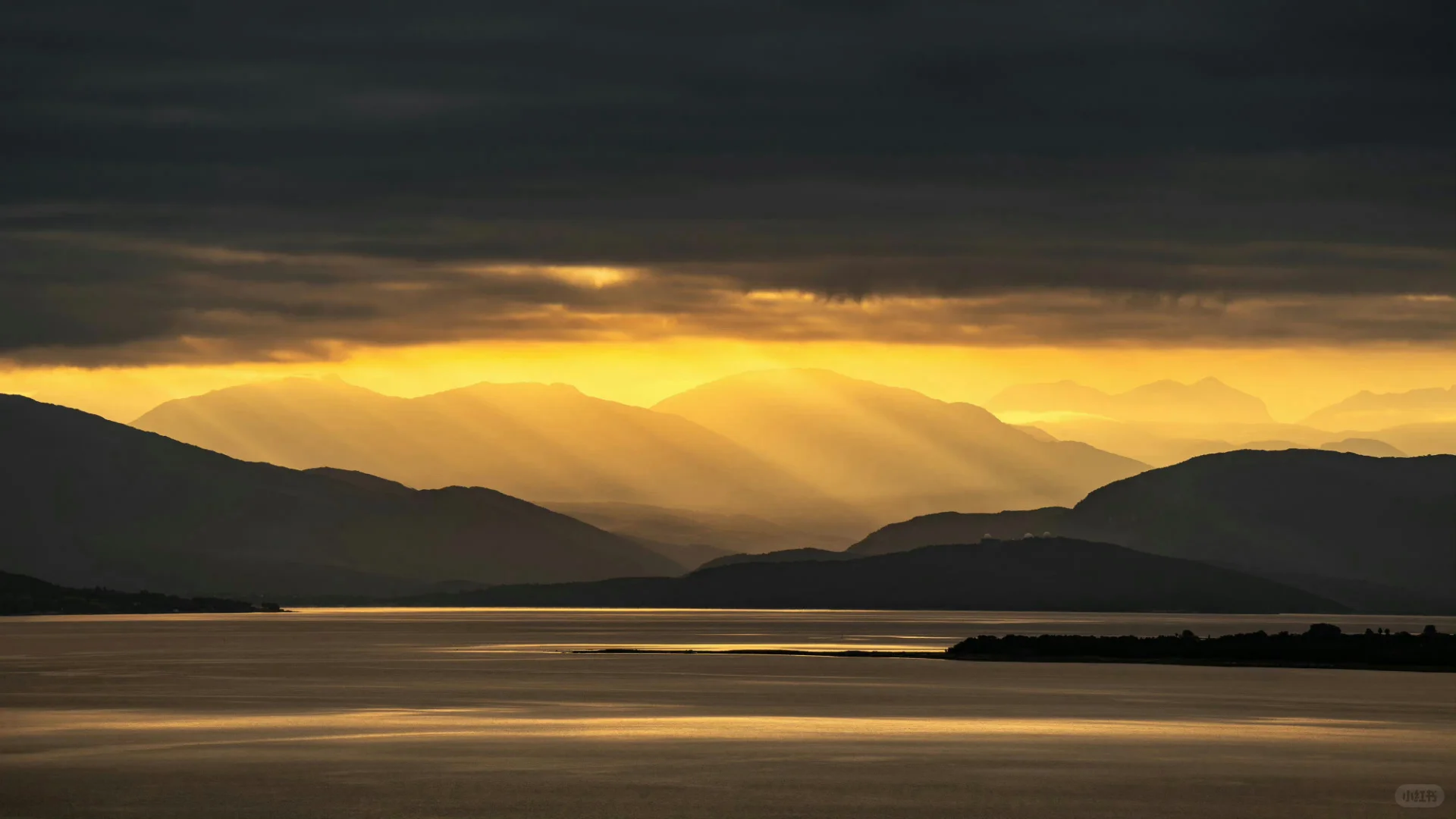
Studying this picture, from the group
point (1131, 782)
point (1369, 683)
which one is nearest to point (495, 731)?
point (1131, 782)

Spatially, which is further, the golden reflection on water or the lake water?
the golden reflection on water

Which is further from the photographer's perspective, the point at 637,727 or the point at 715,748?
the point at 637,727

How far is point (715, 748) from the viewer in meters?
96.0

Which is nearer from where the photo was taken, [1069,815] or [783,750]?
[1069,815]

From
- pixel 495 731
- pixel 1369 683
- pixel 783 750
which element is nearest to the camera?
pixel 783 750

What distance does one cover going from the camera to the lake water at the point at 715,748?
2923 inches

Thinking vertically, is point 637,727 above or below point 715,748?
above

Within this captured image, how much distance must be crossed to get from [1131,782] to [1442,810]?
13.6 metres

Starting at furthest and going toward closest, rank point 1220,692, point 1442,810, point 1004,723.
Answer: point 1220,692
point 1004,723
point 1442,810

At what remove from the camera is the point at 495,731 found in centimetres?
10531

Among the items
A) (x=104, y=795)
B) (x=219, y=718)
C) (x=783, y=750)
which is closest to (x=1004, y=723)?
(x=783, y=750)

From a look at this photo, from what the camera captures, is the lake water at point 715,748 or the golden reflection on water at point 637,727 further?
the golden reflection on water at point 637,727

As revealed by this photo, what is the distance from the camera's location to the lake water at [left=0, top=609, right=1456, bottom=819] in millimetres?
74250

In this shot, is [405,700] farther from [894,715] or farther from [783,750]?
[783,750]
